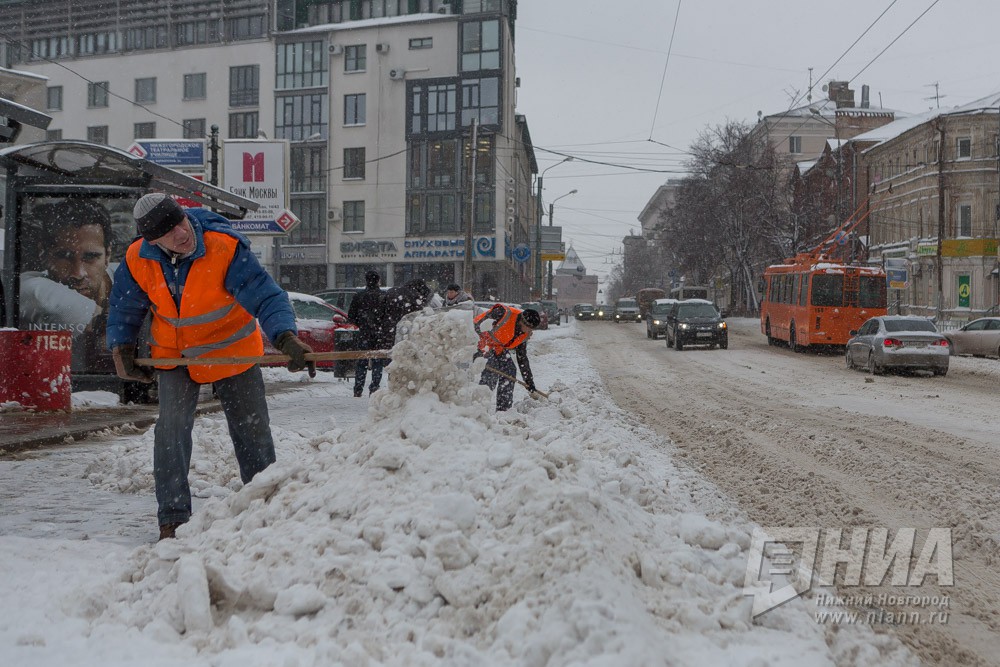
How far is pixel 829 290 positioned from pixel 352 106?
3242cm

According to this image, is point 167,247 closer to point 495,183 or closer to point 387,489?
point 387,489

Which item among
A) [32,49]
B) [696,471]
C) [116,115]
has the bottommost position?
[696,471]

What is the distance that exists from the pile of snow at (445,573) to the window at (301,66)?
50140 millimetres

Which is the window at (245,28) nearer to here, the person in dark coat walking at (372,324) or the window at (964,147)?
the window at (964,147)

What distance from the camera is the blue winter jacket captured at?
14.6 ft

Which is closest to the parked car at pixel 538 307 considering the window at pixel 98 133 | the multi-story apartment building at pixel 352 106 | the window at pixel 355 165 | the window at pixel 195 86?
the multi-story apartment building at pixel 352 106

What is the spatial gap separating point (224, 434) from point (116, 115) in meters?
54.5

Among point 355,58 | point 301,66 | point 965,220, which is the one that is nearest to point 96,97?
point 301,66

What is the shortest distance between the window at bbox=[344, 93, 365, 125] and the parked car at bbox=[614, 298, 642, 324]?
73.5 ft

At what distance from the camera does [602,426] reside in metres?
8.99

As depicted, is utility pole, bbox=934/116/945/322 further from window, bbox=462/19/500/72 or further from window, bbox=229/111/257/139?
window, bbox=229/111/257/139

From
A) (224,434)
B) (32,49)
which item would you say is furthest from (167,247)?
(32,49)

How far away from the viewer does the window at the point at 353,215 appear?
50.7 metres

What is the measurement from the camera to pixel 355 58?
5062 cm
